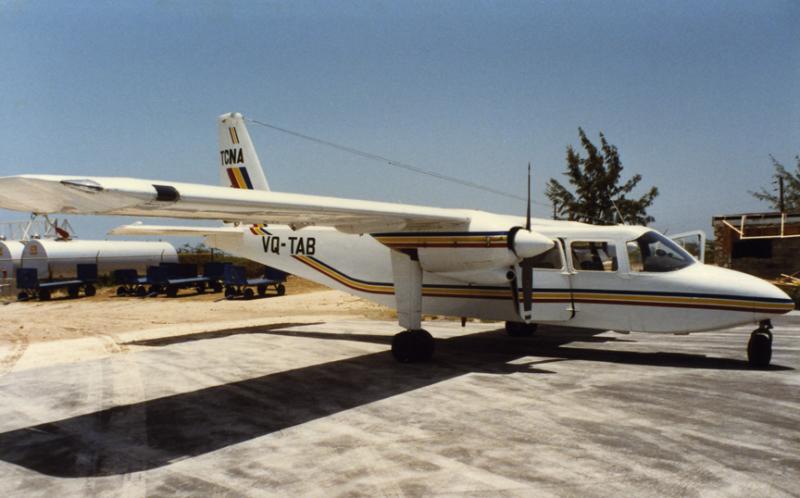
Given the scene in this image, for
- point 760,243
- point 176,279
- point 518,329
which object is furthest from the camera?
point 176,279

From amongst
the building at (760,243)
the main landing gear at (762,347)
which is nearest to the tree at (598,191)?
the building at (760,243)

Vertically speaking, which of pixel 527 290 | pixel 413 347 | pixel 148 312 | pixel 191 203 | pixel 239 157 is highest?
pixel 239 157

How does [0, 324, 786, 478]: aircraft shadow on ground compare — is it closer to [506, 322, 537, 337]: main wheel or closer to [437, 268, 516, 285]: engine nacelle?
[506, 322, 537, 337]: main wheel

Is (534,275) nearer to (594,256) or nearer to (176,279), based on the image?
(594,256)

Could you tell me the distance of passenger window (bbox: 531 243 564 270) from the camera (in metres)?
12.8

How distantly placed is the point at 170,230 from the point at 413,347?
858cm

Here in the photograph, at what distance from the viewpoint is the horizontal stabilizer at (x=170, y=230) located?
1482cm

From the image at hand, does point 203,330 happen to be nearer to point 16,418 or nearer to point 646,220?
point 16,418

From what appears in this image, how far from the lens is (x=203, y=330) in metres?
18.4

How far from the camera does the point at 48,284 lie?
31906 millimetres

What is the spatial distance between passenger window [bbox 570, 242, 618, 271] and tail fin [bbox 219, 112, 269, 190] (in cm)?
1073

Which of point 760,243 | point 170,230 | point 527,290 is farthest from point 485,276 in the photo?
point 760,243

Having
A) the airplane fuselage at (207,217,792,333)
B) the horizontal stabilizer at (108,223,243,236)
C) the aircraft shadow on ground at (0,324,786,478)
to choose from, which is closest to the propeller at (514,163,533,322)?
the airplane fuselage at (207,217,792,333)

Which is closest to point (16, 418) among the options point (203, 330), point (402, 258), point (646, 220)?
point (402, 258)
